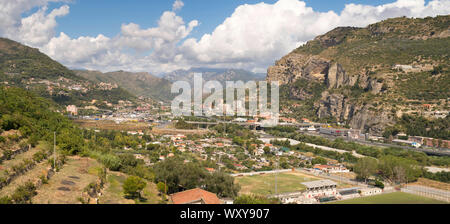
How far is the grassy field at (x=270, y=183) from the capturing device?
20219 mm

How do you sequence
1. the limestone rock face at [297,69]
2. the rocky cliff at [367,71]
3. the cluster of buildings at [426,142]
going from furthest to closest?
the limestone rock face at [297,69] → the rocky cliff at [367,71] → the cluster of buildings at [426,142]

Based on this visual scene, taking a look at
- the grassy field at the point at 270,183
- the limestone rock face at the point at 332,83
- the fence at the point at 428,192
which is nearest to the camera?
the fence at the point at 428,192

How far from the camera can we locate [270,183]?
22297 millimetres

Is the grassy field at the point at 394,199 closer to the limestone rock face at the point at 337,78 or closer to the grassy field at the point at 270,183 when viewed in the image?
the grassy field at the point at 270,183

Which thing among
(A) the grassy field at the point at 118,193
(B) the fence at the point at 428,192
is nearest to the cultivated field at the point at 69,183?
(A) the grassy field at the point at 118,193

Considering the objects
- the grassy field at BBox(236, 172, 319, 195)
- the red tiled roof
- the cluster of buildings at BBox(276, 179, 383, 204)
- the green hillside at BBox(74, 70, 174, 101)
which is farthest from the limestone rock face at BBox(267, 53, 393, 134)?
the green hillside at BBox(74, 70, 174, 101)

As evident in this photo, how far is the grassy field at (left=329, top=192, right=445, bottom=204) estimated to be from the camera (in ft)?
58.2

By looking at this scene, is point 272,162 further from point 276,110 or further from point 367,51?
point 367,51

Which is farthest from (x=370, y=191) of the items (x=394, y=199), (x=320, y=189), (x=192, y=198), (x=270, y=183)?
(x=192, y=198)

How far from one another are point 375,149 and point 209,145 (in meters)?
19.4

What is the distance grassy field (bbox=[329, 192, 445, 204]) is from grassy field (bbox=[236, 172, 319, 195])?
12.9ft

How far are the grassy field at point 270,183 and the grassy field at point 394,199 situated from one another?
12.9ft

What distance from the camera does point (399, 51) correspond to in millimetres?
60531

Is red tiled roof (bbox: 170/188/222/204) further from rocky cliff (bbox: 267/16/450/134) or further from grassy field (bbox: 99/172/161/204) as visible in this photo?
rocky cliff (bbox: 267/16/450/134)
